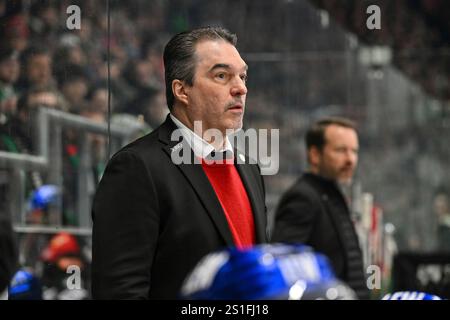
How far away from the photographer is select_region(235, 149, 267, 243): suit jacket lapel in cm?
264

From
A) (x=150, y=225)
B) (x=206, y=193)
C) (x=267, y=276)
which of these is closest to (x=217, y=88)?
(x=206, y=193)

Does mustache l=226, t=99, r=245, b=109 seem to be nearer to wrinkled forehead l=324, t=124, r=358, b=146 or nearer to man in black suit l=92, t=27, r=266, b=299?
man in black suit l=92, t=27, r=266, b=299

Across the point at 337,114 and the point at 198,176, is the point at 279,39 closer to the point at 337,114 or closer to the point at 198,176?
the point at 337,114

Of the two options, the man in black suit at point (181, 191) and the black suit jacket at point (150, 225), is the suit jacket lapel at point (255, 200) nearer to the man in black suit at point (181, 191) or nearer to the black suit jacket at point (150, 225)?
the man in black suit at point (181, 191)

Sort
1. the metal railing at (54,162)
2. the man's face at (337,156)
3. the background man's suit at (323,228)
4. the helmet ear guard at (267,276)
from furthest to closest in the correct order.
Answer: the man's face at (337,156)
the background man's suit at (323,228)
the metal railing at (54,162)
the helmet ear guard at (267,276)

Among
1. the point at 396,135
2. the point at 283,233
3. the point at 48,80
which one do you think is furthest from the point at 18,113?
the point at 396,135

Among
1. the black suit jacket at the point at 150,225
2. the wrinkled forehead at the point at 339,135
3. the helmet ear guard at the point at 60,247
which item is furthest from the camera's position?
the wrinkled forehead at the point at 339,135

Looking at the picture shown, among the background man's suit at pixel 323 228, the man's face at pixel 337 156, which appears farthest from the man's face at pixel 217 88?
the man's face at pixel 337 156

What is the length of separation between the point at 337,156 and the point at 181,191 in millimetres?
2480

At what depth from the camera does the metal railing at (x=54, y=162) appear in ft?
12.5

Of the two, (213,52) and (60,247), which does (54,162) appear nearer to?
(60,247)

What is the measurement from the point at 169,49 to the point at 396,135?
16.5ft

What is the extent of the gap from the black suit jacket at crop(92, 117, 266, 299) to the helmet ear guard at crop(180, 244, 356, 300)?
0.98 metres

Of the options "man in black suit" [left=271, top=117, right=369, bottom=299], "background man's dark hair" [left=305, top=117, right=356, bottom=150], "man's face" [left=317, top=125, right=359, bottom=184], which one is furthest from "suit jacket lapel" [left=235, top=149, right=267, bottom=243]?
"background man's dark hair" [left=305, top=117, right=356, bottom=150]
